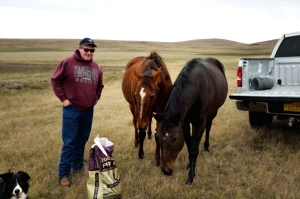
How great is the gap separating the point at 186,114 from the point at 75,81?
1692mm

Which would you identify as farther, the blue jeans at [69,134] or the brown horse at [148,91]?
the blue jeans at [69,134]

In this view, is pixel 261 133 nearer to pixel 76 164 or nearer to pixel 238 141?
pixel 238 141

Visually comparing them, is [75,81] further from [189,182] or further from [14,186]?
[189,182]

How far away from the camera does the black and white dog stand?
3.18m

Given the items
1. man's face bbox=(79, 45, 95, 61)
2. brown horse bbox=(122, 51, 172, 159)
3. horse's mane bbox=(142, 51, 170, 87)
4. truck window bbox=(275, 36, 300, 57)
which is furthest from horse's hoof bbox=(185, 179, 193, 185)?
truck window bbox=(275, 36, 300, 57)

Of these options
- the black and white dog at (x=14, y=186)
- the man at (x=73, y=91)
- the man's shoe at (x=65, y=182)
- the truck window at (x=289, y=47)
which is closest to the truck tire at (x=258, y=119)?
the truck window at (x=289, y=47)

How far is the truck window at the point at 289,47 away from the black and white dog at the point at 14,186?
5768mm

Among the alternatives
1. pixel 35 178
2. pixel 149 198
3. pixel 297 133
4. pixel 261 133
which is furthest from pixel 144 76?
pixel 297 133

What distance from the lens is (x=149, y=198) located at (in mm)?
3592

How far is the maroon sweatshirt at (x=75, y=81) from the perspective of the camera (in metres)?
3.94

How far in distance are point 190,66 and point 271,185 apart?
6.84 feet

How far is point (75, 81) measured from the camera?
4.01 m

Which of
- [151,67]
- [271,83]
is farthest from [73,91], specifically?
[271,83]

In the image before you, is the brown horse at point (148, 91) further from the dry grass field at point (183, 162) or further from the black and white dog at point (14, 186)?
the black and white dog at point (14, 186)
